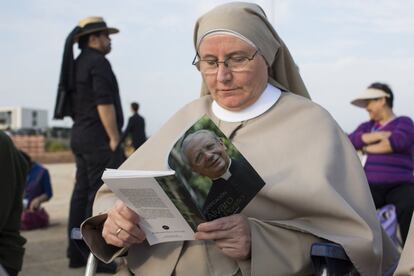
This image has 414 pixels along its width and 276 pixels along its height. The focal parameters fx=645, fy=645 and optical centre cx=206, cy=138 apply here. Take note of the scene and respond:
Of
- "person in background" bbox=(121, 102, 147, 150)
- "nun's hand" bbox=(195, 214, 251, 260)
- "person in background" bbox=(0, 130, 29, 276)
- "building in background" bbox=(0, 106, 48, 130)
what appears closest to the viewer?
"nun's hand" bbox=(195, 214, 251, 260)

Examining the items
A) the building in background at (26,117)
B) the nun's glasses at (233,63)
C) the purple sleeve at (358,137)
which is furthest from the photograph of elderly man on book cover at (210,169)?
the building in background at (26,117)

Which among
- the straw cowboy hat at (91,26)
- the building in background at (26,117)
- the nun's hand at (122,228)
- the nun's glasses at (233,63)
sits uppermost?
the nun's glasses at (233,63)

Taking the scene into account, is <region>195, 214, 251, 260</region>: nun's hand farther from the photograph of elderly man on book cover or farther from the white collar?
the white collar

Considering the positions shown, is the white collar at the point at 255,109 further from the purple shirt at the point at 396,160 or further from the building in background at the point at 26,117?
the building in background at the point at 26,117

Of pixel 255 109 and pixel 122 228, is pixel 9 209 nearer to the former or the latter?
pixel 122 228

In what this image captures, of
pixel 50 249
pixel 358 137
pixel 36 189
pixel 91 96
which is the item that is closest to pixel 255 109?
pixel 91 96

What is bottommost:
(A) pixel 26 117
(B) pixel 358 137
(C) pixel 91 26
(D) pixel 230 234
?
(A) pixel 26 117

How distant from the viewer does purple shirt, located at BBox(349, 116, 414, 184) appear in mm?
5574

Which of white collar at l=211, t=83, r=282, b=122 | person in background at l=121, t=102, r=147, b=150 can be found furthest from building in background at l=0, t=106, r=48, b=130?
white collar at l=211, t=83, r=282, b=122

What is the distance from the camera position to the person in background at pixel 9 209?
3365mm

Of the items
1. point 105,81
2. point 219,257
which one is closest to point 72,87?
point 105,81

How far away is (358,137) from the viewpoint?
5859 millimetres

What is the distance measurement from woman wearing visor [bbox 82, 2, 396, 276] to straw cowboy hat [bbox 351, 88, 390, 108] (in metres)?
3.04

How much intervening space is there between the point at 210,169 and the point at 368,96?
13.3 ft
